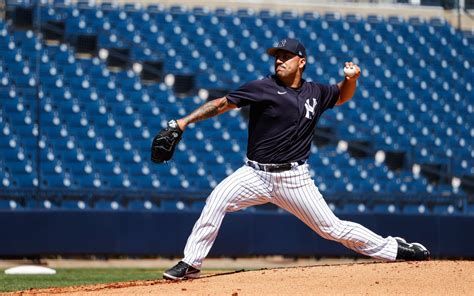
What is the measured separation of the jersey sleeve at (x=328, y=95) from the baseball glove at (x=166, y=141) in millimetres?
1199

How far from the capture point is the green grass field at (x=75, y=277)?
10.3 m

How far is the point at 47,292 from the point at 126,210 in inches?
298

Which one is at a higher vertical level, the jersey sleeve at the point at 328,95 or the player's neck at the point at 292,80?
the player's neck at the point at 292,80

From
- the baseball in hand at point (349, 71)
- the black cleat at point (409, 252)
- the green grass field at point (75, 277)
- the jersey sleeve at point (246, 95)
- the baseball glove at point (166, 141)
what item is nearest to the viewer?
the baseball glove at point (166, 141)

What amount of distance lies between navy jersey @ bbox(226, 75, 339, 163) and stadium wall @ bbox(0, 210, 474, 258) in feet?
25.8

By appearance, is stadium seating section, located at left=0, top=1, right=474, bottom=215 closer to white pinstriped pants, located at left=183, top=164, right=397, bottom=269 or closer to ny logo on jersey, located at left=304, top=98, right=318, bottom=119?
white pinstriped pants, located at left=183, top=164, right=397, bottom=269

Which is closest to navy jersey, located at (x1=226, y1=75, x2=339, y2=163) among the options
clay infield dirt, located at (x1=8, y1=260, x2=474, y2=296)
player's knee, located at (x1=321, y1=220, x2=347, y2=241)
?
player's knee, located at (x1=321, y1=220, x2=347, y2=241)

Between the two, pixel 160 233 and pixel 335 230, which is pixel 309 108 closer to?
pixel 335 230

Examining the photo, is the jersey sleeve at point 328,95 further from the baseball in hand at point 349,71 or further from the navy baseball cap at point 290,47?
the navy baseball cap at point 290,47

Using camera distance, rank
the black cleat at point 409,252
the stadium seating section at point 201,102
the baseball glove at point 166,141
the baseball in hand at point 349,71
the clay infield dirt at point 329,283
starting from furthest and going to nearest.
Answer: the stadium seating section at point 201,102
the black cleat at point 409,252
the baseball in hand at point 349,71
the baseball glove at point 166,141
the clay infield dirt at point 329,283

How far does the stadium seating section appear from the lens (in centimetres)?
1631

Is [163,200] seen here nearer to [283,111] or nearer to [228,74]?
[228,74]

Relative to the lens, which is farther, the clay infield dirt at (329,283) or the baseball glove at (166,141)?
the baseball glove at (166,141)

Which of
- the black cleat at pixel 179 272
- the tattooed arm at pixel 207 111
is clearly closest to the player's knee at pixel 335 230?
the black cleat at pixel 179 272
